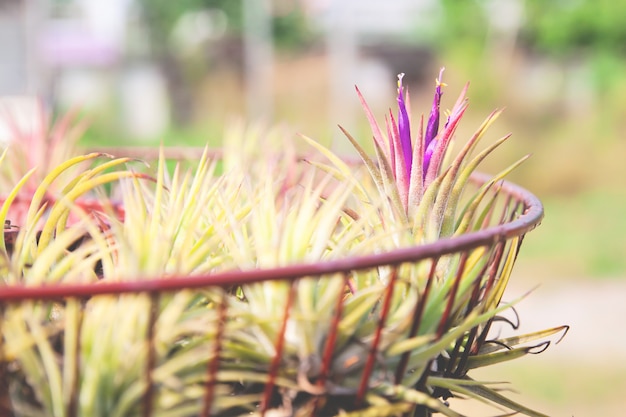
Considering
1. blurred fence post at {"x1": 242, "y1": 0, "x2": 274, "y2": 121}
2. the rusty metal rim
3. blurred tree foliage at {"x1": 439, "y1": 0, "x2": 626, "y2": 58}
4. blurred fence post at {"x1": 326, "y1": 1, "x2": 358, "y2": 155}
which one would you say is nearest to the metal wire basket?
the rusty metal rim

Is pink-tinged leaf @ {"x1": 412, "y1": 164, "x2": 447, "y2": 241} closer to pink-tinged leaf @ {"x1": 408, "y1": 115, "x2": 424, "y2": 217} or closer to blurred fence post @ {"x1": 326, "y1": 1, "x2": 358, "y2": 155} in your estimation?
pink-tinged leaf @ {"x1": 408, "y1": 115, "x2": 424, "y2": 217}

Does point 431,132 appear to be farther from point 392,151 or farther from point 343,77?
point 343,77

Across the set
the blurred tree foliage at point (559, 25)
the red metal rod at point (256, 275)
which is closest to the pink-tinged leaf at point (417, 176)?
the red metal rod at point (256, 275)

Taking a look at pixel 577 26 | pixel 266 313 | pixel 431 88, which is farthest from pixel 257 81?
pixel 266 313

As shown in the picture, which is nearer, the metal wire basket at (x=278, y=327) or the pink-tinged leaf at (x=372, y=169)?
the metal wire basket at (x=278, y=327)

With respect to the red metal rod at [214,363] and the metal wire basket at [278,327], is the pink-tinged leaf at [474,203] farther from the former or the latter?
the red metal rod at [214,363]

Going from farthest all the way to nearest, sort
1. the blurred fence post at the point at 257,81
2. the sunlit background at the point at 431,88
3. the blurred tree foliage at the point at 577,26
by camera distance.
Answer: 1. the blurred tree foliage at the point at 577,26
2. the blurred fence post at the point at 257,81
3. the sunlit background at the point at 431,88

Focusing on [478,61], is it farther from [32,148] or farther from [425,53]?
[32,148]
